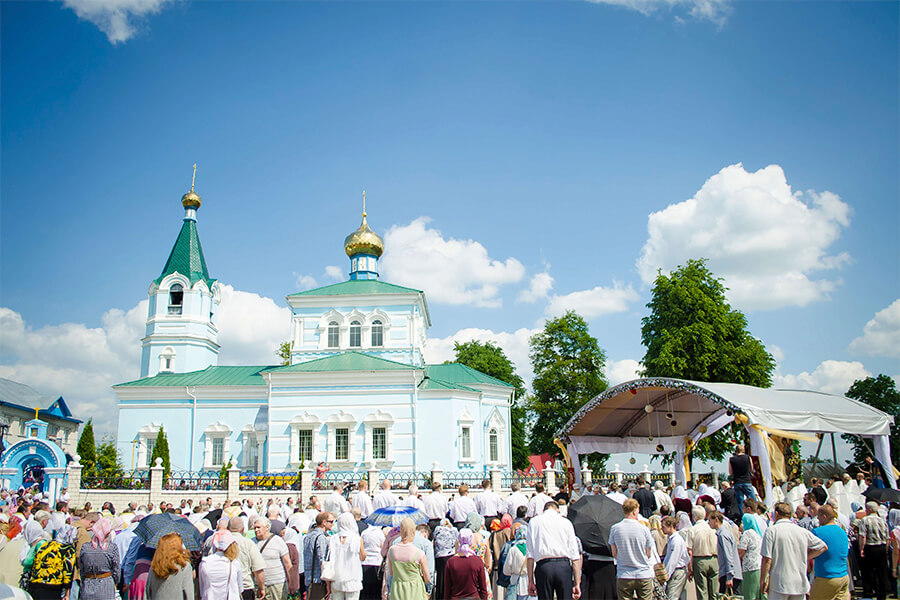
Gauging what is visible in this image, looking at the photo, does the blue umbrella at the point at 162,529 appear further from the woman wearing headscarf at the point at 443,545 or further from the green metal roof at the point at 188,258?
the green metal roof at the point at 188,258

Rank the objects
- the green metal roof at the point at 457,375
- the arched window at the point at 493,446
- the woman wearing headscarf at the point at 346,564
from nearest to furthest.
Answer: the woman wearing headscarf at the point at 346,564
the arched window at the point at 493,446
the green metal roof at the point at 457,375

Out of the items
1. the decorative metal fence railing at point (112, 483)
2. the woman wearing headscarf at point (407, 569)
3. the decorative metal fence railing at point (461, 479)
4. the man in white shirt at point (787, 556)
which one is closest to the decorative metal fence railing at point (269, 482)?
the decorative metal fence railing at point (112, 483)

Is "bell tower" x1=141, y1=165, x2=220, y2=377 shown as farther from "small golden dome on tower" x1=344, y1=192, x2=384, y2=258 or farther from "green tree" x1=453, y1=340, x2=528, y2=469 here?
"green tree" x1=453, y1=340, x2=528, y2=469

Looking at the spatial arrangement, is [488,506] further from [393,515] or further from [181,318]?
[181,318]

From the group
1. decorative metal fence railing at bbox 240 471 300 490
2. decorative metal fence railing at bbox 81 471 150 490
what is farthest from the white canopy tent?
decorative metal fence railing at bbox 81 471 150 490

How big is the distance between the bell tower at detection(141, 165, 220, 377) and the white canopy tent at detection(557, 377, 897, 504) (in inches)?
931

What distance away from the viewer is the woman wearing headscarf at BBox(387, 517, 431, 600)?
7.39m

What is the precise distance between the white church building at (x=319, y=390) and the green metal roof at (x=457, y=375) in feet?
0.21

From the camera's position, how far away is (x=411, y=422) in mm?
28750

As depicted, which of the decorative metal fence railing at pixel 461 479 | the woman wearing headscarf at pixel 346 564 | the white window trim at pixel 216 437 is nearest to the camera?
the woman wearing headscarf at pixel 346 564

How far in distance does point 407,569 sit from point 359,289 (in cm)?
2684

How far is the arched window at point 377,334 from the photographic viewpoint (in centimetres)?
3300

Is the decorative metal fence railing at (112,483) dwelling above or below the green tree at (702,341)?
below

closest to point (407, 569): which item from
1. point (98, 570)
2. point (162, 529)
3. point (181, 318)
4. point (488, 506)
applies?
point (162, 529)
